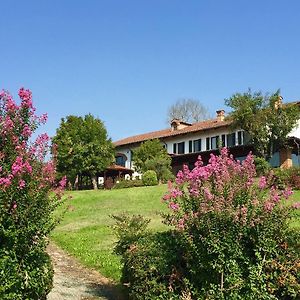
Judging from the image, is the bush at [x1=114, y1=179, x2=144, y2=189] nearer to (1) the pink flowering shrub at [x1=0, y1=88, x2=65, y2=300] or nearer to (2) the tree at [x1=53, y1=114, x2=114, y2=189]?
(2) the tree at [x1=53, y1=114, x2=114, y2=189]

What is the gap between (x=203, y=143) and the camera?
46.0 metres

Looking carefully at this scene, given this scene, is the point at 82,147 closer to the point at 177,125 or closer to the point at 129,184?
the point at 129,184

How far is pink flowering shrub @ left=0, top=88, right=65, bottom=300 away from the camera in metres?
6.49

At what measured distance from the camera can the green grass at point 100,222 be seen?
13.3m

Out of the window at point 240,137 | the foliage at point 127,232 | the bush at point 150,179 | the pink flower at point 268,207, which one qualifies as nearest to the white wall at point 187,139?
the window at point 240,137

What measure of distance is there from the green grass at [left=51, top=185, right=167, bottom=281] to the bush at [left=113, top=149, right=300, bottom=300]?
64.2 inches

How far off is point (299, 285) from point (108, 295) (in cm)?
394

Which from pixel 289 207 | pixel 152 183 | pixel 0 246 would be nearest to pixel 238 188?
pixel 289 207

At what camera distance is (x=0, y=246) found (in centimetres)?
655

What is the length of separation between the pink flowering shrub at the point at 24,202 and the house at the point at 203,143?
104ft

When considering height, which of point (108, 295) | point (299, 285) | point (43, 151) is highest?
point (43, 151)

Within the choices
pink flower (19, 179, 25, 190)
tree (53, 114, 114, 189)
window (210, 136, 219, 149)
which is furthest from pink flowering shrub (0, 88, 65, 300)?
window (210, 136, 219, 149)

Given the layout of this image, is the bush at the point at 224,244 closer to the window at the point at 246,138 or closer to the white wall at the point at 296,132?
the white wall at the point at 296,132

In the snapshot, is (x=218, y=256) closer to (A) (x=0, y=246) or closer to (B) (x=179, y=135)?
(A) (x=0, y=246)
